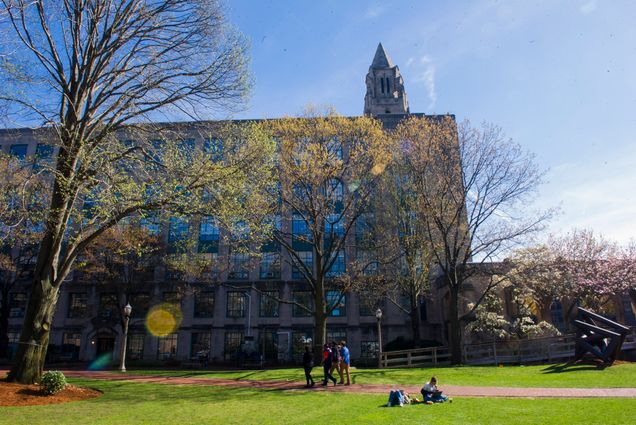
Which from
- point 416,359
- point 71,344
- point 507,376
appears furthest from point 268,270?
point 507,376

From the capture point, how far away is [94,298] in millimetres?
43844

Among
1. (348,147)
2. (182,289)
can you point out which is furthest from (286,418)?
(182,289)

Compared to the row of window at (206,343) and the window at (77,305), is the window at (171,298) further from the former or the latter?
the window at (77,305)

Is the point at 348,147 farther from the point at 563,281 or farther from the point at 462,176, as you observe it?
the point at 563,281

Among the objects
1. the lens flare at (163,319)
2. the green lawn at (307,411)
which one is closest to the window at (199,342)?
the lens flare at (163,319)

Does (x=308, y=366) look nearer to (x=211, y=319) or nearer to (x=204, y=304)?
(x=211, y=319)

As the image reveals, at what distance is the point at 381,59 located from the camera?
216 ft

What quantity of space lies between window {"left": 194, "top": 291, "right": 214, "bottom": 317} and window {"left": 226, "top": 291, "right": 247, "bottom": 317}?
169 centimetres

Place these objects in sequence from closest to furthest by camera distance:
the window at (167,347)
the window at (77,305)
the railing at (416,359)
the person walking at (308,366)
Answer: the person walking at (308,366) < the railing at (416,359) < the window at (167,347) < the window at (77,305)

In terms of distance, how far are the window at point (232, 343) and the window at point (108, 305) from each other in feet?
35.0

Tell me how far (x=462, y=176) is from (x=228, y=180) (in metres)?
16.1

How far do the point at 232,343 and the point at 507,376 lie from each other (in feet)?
94.3

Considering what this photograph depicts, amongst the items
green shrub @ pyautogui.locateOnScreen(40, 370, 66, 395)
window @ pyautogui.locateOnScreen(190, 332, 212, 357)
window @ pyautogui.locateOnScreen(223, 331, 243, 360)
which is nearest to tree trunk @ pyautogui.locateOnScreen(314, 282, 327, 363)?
green shrub @ pyautogui.locateOnScreen(40, 370, 66, 395)

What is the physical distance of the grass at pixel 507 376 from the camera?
662 inches
